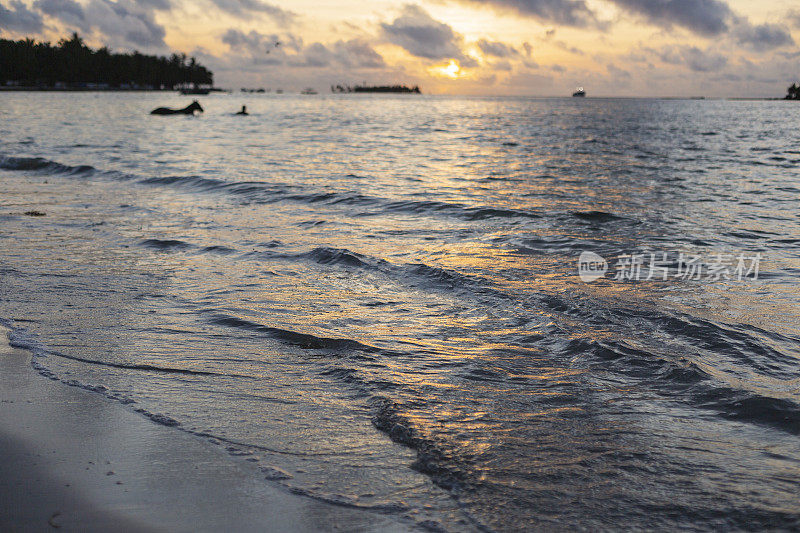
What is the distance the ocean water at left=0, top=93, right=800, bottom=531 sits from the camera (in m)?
3.78

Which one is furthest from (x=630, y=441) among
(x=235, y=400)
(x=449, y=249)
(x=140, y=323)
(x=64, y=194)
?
(x=64, y=194)

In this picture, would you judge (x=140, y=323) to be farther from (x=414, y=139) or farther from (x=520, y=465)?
(x=414, y=139)

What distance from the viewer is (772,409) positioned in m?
4.88

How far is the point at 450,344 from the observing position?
6312 millimetres

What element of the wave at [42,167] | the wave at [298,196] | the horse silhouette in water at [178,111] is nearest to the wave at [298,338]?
the wave at [298,196]

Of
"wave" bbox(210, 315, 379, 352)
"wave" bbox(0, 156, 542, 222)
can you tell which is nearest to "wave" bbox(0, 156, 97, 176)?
"wave" bbox(0, 156, 542, 222)

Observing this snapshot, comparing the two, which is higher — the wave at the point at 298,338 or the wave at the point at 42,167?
the wave at the point at 42,167

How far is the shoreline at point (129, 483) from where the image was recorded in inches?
127

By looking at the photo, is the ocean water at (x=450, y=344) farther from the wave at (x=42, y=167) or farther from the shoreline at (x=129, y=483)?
the wave at (x=42, y=167)

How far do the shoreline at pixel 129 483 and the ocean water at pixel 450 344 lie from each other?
0.18 meters

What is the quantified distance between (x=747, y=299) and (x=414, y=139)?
38524 millimetres

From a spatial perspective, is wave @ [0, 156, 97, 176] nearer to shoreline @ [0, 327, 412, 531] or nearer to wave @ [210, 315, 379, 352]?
wave @ [210, 315, 379, 352]

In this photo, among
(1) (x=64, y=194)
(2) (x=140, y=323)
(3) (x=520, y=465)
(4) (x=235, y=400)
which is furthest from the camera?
→ (1) (x=64, y=194)

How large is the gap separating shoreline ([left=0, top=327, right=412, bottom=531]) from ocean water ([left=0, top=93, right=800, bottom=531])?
175mm
